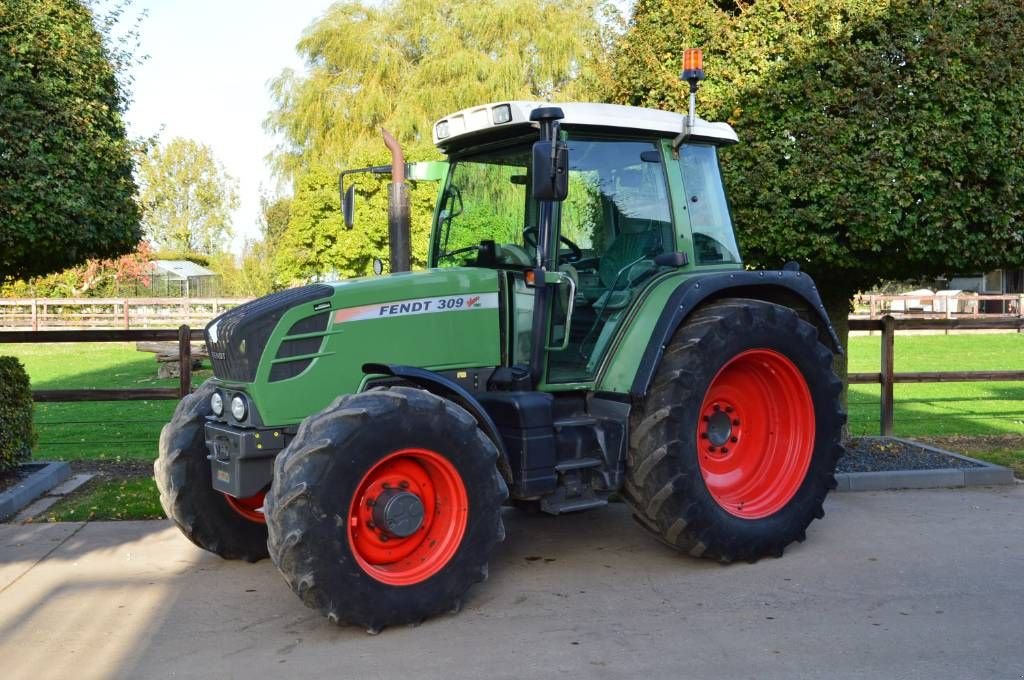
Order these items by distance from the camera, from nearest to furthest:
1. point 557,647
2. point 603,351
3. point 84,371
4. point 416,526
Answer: point 557,647, point 416,526, point 603,351, point 84,371

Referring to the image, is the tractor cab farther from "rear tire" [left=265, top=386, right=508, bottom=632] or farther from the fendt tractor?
"rear tire" [left=265, top=386, right=508, bottom=632]

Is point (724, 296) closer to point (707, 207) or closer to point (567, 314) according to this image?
point (707, 207)

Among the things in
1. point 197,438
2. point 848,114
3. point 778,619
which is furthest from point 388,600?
point 848,114

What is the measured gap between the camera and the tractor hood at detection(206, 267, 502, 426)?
4.94 meters

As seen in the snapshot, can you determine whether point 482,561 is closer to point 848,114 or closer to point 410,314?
point 410,314

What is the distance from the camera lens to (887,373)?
946 cm

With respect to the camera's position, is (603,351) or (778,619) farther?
(603,351)

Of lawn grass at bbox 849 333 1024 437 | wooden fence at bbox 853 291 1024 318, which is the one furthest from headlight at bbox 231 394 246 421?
wooden fence at bbox 853 291 1024 318

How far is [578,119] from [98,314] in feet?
103

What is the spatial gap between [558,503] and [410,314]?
131 centimetres

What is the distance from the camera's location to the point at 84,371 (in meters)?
20.2

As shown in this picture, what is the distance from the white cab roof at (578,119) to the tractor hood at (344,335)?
0.87 meters

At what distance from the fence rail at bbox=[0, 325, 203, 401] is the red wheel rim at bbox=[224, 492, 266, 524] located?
3.31m

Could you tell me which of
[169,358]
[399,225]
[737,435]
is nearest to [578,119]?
[737,435]
